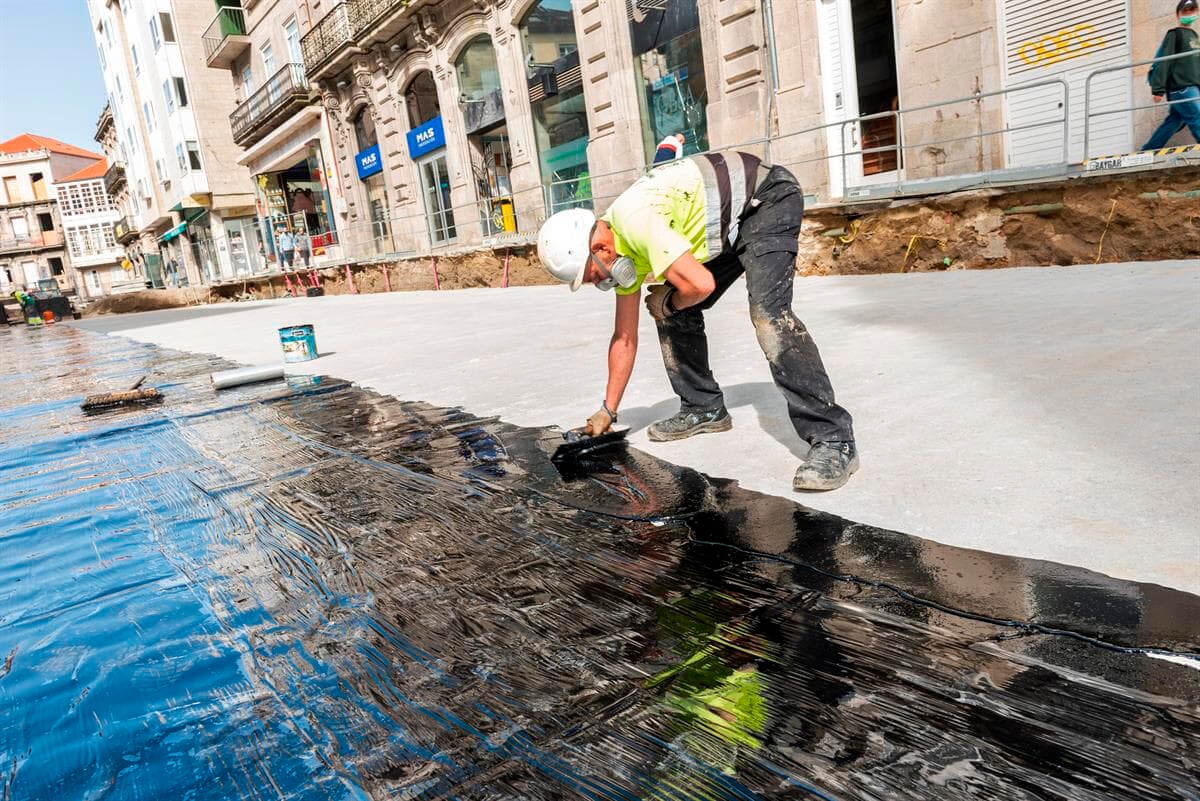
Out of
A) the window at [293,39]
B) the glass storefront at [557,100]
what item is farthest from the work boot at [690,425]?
the window at [293,39]

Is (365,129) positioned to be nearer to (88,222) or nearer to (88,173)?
(88,222)

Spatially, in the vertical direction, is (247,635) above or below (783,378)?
below

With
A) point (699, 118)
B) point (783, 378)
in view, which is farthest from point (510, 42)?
point (783, 378)

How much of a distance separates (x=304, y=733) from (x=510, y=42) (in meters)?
17.1

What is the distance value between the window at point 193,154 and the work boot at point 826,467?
39511 millimetres

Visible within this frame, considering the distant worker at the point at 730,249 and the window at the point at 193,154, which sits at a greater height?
the window at the point at 193,154

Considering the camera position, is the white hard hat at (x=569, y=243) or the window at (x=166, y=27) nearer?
the white hard hat at (x=569, y=243)

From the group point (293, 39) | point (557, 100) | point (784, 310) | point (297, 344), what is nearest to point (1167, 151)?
point (784, 310)

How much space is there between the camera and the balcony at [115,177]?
174 feet

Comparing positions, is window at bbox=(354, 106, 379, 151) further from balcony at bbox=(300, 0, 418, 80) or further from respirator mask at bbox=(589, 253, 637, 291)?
respirator mask at bbox=(589, 253, 637, 291)

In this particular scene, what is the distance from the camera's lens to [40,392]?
8.54 metres

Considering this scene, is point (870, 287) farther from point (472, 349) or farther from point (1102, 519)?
point (1102, 519)

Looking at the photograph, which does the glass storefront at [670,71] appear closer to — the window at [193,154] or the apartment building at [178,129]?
the apartment building at [178,129]

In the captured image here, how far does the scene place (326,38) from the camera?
2325 cm
